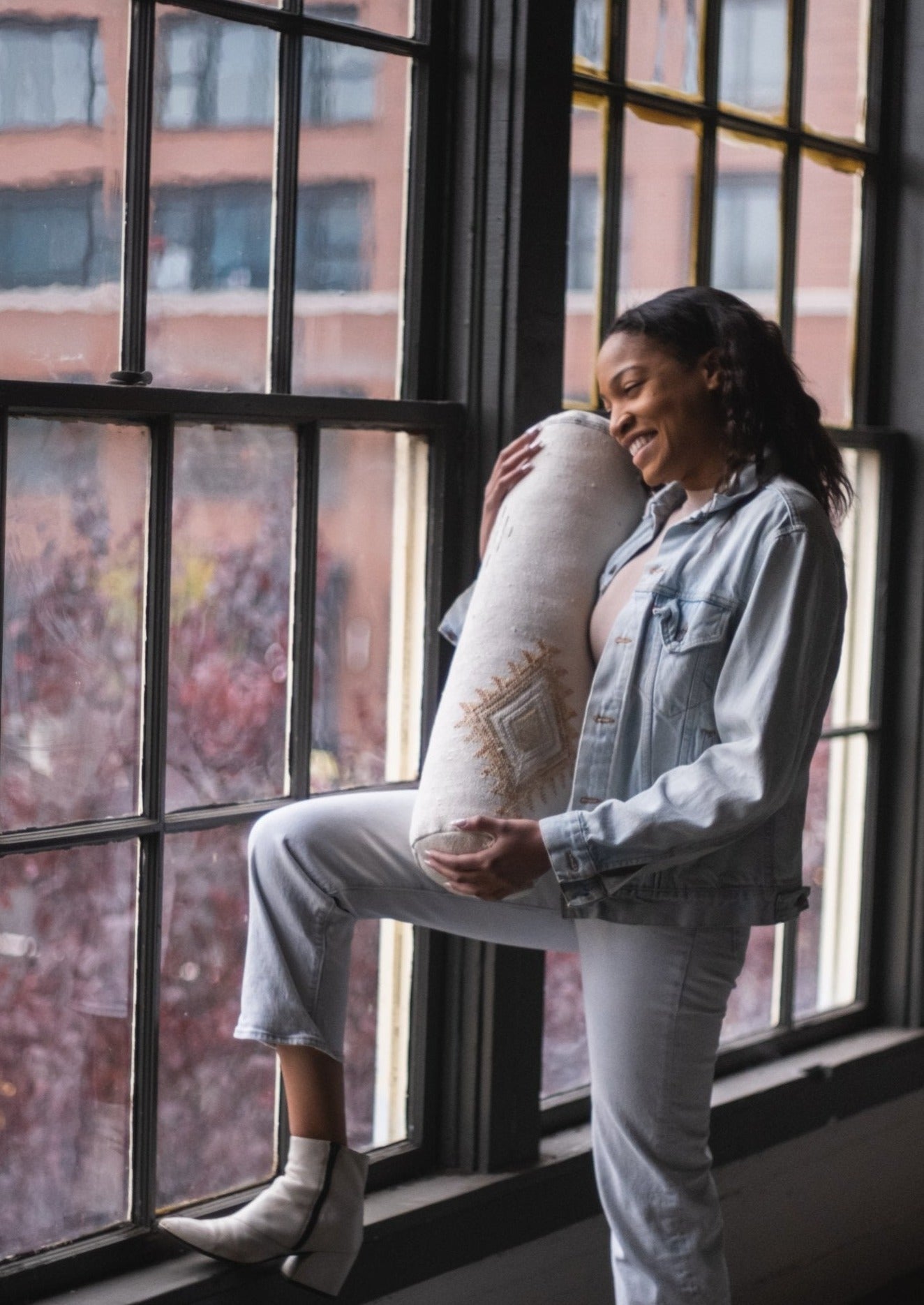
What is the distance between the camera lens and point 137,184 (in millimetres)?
2002

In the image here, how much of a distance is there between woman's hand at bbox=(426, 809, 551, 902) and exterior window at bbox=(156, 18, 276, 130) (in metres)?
0.94

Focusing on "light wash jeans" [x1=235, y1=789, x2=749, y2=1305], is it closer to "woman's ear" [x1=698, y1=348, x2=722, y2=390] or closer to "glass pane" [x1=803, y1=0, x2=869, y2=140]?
"woman's ear" [x1=698, y1=348, x2=722, y2=390]

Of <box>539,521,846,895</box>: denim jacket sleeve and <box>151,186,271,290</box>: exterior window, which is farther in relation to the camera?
<box>151,186,271,290</box>: exterior window

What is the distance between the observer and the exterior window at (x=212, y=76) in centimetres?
204

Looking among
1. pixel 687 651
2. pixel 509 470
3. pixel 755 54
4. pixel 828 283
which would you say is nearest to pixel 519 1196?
pixel 687 651

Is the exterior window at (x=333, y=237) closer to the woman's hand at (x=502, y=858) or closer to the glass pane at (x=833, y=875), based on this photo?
the woman's hand at (x=502, y=858)

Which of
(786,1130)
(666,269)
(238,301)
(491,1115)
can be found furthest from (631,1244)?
(666,269)

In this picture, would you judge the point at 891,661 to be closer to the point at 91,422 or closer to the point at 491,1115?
the point at 491,1115

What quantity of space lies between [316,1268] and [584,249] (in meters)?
1.53

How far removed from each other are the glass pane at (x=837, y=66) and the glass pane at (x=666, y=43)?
1.11ft

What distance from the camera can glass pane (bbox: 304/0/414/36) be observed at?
221cm

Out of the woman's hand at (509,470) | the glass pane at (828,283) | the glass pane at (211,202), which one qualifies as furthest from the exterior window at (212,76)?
the glass pane at (828,283)

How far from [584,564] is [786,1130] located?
4.51 feet

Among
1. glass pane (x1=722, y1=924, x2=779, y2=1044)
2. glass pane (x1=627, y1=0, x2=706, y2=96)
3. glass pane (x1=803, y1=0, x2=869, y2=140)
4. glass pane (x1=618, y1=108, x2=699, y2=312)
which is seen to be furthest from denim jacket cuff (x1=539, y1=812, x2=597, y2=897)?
glass pane (x1=803, y1=0, x2=869, y2=140)
